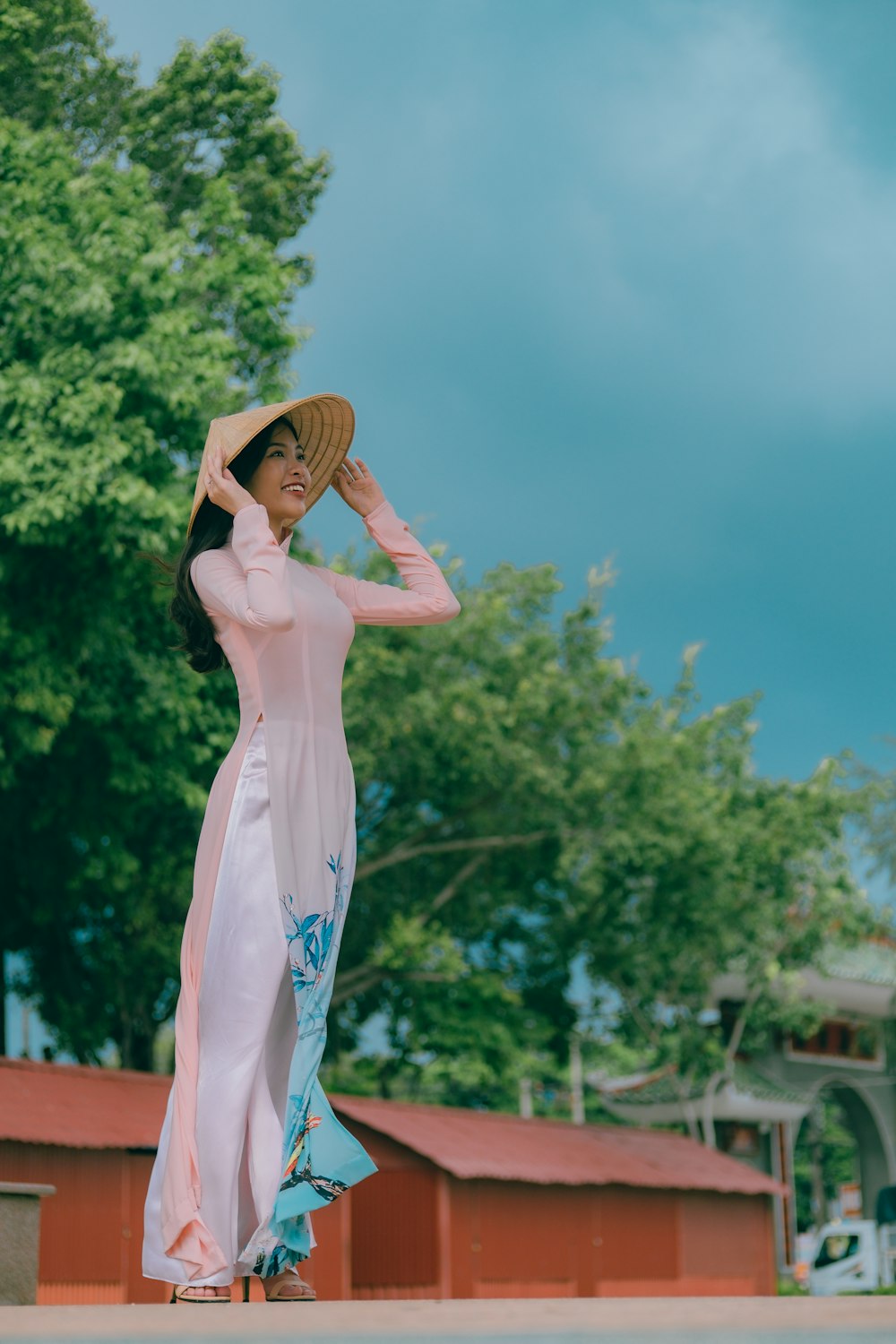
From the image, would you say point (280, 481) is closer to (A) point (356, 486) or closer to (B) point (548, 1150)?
(A) point (356, 486)

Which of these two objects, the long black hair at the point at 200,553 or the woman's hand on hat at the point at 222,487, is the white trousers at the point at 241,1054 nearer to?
the long black hair at the point at 200,553

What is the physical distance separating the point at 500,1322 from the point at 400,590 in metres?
2.11

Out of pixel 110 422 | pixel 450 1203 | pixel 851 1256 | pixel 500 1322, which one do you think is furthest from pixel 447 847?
pixel 500 1322

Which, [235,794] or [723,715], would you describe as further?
[723,715]

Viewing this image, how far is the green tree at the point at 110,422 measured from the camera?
28.9 feet

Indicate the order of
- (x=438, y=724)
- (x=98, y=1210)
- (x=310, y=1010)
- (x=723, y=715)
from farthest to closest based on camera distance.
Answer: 1. (x=723, y=715)
2. (x=438, y=724)
3. (x=98, y=1210)
4. (x=310, y=1010)

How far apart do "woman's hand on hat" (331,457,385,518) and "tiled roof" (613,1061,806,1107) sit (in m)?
14.2

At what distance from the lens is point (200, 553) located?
3553 millimetres

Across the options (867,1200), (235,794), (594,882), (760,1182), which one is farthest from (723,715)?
(235,794)

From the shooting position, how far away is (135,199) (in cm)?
984

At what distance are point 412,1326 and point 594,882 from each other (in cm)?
1217

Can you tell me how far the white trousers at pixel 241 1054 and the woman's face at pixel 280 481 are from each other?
631 mm

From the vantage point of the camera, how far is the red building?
8078mm

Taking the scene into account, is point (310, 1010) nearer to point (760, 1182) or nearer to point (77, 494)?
point (77, 494)
